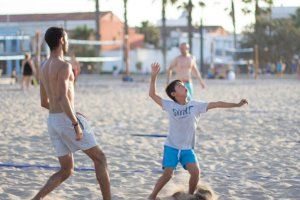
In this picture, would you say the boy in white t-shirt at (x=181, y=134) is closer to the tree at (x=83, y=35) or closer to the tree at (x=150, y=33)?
the tree at (x=83, y=35)

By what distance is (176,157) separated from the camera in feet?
16.7

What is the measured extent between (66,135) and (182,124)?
0.99 meters

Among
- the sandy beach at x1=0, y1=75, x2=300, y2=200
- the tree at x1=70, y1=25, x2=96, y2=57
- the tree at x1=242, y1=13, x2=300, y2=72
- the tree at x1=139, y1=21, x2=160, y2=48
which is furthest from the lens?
the tree at x1=139, y1=21, x2=160, y2=48

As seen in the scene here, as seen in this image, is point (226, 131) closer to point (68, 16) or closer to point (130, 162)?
point (130, 162)

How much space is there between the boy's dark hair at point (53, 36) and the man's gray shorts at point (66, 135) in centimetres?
49

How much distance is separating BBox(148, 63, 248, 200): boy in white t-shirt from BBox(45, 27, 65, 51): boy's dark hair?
3.41 ft

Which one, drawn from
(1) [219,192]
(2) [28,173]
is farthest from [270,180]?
(2) [28,173]

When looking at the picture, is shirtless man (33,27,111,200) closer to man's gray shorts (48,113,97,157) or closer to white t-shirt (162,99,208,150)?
man's gray shorts (48,113,97,157)

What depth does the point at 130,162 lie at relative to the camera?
23.2 feet

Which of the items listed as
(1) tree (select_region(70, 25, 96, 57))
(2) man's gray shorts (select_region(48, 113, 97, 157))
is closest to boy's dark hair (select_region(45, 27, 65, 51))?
(2) man's gray shorts (select_region(48, 113, 97, 157))

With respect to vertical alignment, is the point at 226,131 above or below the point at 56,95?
below

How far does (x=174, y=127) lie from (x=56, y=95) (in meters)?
1.04

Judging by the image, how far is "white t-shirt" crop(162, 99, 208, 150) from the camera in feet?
16.7

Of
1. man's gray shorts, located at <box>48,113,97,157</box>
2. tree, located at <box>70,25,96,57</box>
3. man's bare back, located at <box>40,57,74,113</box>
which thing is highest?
tree, located at <box>70,25,96,57</box>
